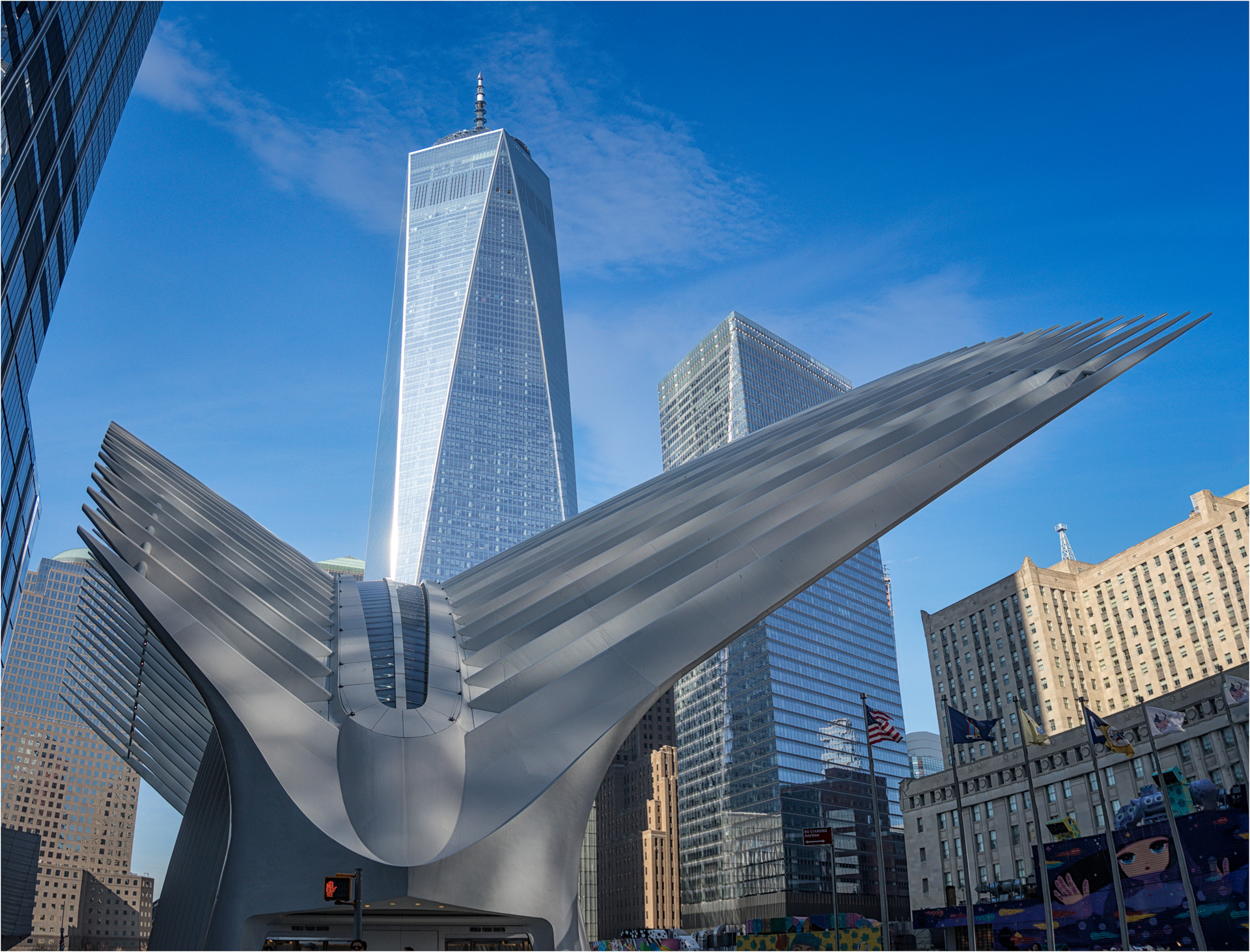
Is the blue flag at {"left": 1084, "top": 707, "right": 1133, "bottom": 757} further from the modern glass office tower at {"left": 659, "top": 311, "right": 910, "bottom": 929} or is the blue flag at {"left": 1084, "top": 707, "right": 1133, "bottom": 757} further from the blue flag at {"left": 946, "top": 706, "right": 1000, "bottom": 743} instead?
the modern glass office tower at {"left": 659, "top": 311, "right": 910, "bottom": 929}

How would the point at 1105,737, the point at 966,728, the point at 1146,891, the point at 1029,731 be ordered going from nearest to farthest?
the point at 966,728 < the point at 1105,737 < the point at 1029,731 < the point at 1146,891

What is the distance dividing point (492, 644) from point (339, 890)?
8.72m

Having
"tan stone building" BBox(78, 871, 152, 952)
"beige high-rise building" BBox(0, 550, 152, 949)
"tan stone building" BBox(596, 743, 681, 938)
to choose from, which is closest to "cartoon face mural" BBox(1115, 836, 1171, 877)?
"tan stone building" BBox(596, 743, 681, 938)

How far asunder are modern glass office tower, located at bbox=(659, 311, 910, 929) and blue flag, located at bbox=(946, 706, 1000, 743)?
122755 mm

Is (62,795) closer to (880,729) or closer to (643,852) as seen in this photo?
(643,852)

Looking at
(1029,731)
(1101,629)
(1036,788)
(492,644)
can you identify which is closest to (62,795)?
(1036,788)

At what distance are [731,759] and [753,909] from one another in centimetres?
2383

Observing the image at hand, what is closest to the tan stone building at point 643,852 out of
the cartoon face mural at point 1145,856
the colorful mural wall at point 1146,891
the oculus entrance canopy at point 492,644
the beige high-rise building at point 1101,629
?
the beige high-rise building at point 1101,629

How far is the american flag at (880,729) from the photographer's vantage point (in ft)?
101

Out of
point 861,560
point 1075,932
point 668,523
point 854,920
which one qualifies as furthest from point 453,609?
point 861,560

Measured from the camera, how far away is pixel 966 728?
31.7 metres

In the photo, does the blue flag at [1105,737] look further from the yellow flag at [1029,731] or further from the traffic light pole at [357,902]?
the traffic light pole at [357,902]

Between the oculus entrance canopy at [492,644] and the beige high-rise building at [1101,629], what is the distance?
84394mm

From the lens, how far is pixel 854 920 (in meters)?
59.6
